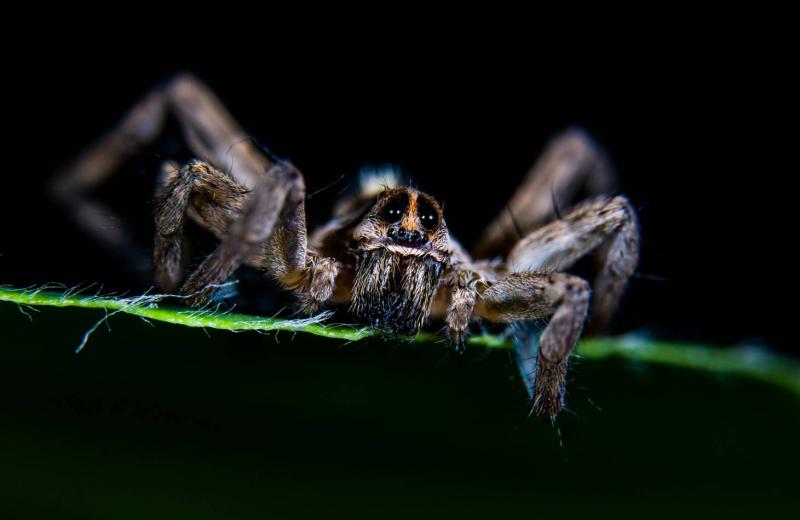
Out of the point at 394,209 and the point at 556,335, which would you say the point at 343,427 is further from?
the point at 394,209

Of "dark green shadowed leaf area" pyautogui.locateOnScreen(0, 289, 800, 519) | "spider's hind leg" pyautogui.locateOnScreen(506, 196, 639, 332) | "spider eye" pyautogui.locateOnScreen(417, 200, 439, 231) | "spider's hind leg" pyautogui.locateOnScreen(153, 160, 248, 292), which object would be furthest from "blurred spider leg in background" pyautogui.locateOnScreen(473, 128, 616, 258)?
"dark green shadowed leaf area" pyautogui.locateOnScreen(0, 289, 800, 519)

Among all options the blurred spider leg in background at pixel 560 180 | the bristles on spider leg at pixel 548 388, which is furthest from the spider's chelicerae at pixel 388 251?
the blurred spider leg in background at pixel 560 180

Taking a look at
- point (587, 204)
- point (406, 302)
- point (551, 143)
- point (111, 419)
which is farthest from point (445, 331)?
point (551, 143)

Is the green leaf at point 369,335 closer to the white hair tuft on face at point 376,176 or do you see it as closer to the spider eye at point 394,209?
the spider eye at point 394,209

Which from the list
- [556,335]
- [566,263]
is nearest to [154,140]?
[566,263]

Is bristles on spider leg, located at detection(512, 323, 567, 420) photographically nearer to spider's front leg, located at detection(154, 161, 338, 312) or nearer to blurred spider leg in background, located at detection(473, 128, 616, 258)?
spider's front leg, located at detection(154, 161, 338, 312)

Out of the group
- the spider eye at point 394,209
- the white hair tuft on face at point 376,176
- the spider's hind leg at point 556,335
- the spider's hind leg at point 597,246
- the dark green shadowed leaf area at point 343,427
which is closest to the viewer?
the dark green shadowed leaf area at point 343,427

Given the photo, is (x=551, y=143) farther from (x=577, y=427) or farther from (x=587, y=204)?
(x=577, y=427)
